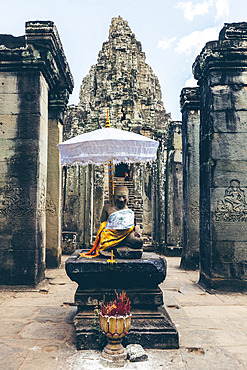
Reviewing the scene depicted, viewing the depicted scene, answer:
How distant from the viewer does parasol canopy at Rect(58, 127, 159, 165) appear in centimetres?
485

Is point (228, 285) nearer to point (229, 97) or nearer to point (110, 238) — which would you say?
point (110, 238)

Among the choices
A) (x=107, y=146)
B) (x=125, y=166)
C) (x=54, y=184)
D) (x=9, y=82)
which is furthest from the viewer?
(x=125, y=166)

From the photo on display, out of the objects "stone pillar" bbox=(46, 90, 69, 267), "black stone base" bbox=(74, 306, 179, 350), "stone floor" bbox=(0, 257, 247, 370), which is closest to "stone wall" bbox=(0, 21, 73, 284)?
"stone floor" bbox=(0, 257, 247, 370)

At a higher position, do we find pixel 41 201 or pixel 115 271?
pixel 41 201

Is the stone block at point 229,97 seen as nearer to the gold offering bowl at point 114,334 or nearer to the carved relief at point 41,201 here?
the carved relief at point 41,201

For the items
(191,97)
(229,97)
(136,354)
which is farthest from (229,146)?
(136,354)

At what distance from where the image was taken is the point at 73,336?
4332 mm

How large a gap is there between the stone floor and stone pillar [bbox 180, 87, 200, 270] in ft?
8.58

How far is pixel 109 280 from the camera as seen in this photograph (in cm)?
447

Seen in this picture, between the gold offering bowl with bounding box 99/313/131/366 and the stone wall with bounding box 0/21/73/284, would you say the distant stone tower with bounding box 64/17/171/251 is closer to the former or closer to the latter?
the stone wall with bounding box 0/21/73/284

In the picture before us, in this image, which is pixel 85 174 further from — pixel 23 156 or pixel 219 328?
pixel 219 328

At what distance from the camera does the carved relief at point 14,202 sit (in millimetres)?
6754

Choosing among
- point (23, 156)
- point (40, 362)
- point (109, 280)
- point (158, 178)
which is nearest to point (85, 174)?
point (158, 178)

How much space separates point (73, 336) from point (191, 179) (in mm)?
6423
